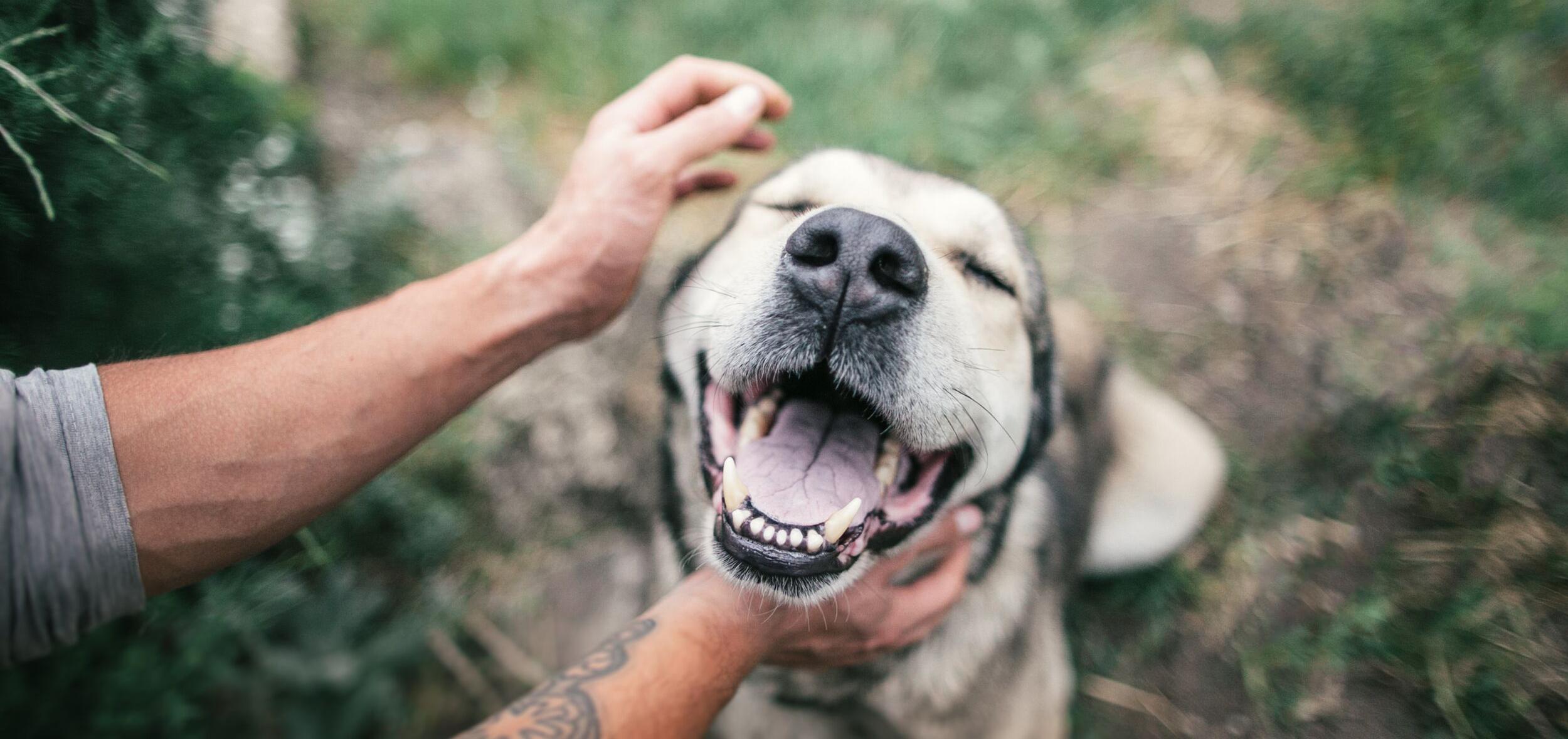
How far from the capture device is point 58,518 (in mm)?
1583

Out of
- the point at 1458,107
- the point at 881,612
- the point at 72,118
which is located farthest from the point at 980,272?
the point at 1458,107

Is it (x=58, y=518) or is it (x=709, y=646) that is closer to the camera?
(x=58, y=518)

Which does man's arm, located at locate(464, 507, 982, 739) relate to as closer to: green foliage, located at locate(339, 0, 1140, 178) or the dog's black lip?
the dog's black lip

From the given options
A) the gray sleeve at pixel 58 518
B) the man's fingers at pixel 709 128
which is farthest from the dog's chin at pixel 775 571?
the gray sleeve at pixel 58 518

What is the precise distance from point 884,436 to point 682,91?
1.39m

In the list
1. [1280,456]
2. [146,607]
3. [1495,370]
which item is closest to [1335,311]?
[1280,456]

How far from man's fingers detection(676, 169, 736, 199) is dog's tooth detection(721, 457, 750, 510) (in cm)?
137

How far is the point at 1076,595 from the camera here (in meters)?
3.33

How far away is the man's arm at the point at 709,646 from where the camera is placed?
181 centimetres

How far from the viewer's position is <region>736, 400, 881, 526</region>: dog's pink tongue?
189cm

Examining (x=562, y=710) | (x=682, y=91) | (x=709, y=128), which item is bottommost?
(x=562, y=710)

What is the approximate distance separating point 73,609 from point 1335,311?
4.88 metres

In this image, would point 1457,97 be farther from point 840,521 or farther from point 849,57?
point 840,521

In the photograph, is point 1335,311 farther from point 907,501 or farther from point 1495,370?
point 907,501
